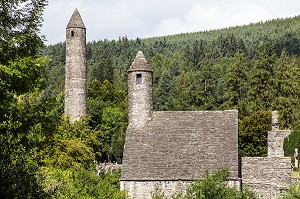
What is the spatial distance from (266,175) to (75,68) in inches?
863

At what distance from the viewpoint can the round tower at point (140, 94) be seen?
35.8 metres

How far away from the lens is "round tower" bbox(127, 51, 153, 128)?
35.8 meters

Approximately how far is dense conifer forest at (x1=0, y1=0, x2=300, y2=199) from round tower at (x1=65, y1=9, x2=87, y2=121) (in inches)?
67.0

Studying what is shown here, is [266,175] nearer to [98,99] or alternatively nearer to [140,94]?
[140,94]

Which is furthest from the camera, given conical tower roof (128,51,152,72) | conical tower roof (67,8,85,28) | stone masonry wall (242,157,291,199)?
conical tower roof (67,8,85,28)

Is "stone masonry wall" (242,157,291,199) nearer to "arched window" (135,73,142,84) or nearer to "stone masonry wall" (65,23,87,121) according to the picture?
"arched window" (135,73,142,84)

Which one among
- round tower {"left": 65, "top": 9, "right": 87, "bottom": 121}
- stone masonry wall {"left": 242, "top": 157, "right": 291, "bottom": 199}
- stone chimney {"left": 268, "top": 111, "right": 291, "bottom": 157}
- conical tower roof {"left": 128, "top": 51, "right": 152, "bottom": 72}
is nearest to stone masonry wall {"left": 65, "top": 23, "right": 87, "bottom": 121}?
round tower {"left": 65, "top": 9, "right": 87, "bottom": 121}

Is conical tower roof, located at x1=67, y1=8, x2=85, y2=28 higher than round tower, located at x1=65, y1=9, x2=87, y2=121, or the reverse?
conical tower roof, located at x1=67, y1=8, x2=85, y2=28

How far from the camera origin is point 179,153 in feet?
108

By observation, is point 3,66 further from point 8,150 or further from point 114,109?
point 114,109

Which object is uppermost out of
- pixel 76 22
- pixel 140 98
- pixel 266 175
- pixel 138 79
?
pixel 76 22

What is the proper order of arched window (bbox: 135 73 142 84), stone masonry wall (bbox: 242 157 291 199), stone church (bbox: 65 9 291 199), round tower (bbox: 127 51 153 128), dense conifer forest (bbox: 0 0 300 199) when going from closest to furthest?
dense conifer forest (bbox: 0 0 300 199) < stone masonry wall (bbox: 242 157 291 199) < stone church (bbox: 65 9 291 199) < round tower (bbox: 127 51 153 128) < arched window (bbox: 135 73 142 84)

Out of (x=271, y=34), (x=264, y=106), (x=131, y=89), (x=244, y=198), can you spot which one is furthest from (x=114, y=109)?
(x=271, y=34)

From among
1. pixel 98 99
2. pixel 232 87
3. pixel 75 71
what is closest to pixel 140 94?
pixel 75 71
